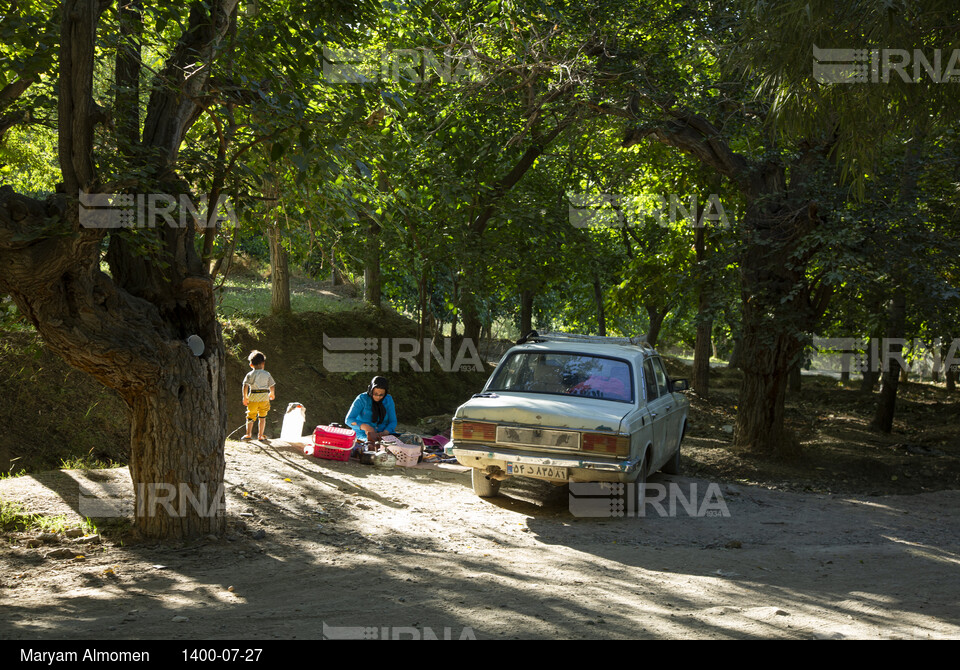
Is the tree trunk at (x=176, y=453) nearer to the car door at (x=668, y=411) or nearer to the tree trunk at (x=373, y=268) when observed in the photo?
the car door at (x=668, y=411)

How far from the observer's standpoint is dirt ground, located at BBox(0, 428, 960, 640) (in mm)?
4562

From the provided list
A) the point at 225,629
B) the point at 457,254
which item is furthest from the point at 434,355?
the point at 225,629

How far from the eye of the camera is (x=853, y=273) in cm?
980

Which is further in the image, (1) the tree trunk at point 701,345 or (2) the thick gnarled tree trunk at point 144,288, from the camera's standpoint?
(1) the tree trunk at point 701,345

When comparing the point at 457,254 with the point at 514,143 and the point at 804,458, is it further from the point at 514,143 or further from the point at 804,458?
the point at 804,458

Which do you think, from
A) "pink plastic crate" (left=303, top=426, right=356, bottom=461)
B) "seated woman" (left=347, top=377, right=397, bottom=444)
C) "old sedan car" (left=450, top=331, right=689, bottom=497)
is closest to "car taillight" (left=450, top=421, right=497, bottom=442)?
"old sedan car" (left=450, top=331, right=689, bottom=497)

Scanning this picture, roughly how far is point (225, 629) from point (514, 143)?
1071 centimetres

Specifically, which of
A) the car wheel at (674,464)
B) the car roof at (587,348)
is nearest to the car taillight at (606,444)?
the car roof at (587,348)

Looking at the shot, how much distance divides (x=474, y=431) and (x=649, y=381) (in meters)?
2.43

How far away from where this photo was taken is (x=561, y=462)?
750 cm

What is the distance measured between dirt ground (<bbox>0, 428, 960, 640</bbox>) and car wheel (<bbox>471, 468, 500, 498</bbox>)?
168 mm

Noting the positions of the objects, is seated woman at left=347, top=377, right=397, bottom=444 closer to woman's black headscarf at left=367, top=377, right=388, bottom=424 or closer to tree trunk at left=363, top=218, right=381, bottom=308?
woman's black headscarf at left=367, top=377, right=388, bottom=424

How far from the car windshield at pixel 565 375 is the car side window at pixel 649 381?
374mm

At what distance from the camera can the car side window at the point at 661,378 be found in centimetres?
969
